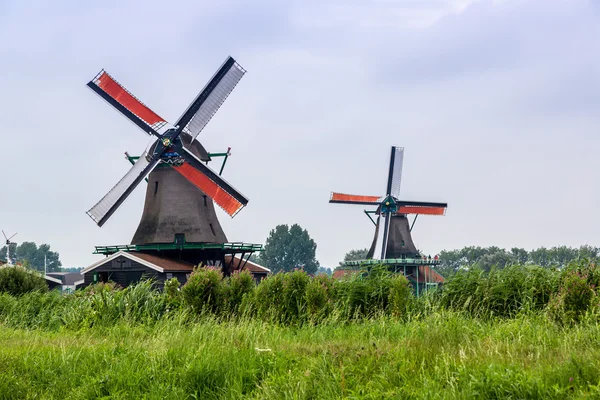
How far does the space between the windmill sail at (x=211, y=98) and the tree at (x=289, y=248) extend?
69.3 meters

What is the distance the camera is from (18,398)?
30.9 ft

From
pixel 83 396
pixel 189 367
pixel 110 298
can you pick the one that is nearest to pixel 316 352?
pixel 189 367

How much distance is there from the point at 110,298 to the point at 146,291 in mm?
1020

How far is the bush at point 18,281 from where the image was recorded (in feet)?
70.9

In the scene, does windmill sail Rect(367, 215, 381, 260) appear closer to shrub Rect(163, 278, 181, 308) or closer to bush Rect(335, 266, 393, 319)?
shrub Rect(163, 278, 181, 308)

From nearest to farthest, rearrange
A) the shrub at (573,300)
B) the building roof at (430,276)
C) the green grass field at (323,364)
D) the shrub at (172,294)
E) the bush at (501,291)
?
the green grass field at (323,364), the shrub at (573,300), the bush at (501,291), the shrub at (172,294), the building roof at (430,276)

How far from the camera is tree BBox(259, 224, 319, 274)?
337 ft

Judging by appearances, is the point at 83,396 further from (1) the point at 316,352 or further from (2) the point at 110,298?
(2) the point at 110,298

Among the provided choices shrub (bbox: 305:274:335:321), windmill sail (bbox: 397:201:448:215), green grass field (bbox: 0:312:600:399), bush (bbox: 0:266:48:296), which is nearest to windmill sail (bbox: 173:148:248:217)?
bush (bbox: 0:266:48:296)

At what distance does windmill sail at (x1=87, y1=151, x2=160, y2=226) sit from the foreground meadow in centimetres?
1513

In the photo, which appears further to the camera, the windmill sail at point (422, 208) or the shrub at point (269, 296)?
the windmill sail at point (422, 208)

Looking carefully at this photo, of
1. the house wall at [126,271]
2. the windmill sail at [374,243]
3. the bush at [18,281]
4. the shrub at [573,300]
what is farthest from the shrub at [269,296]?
the windmill sail at [374,243]

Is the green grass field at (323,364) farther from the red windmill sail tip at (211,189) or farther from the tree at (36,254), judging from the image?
the tree at (36,254)

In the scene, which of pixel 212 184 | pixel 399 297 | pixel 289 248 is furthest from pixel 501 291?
pixel 289 248
